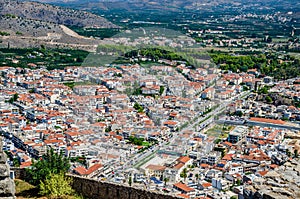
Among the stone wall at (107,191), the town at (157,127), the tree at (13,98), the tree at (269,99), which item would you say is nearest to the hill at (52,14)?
the town at (157,127)

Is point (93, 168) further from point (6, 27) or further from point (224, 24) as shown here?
point (224, 24)

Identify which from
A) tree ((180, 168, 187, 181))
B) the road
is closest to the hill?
→ the road

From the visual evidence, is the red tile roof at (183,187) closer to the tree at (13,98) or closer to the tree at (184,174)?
the tree at (184,174)

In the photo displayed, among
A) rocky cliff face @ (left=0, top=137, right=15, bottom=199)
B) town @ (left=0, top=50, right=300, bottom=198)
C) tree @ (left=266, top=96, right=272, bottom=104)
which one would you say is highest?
rocky cliff face @ (left=0, top=137, right=15, bottom=199)

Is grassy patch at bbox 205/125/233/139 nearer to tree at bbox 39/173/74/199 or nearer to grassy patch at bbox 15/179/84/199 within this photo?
grassy patch at bbox 15/179/84/199

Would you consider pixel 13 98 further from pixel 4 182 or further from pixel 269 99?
pixel 4 182

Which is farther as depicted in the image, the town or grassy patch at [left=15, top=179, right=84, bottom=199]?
the town

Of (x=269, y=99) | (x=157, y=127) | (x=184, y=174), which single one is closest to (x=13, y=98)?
(x=157, y=127)

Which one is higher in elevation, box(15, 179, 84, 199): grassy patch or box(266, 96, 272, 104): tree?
box(15, 179, 84, 199): grassy patch
